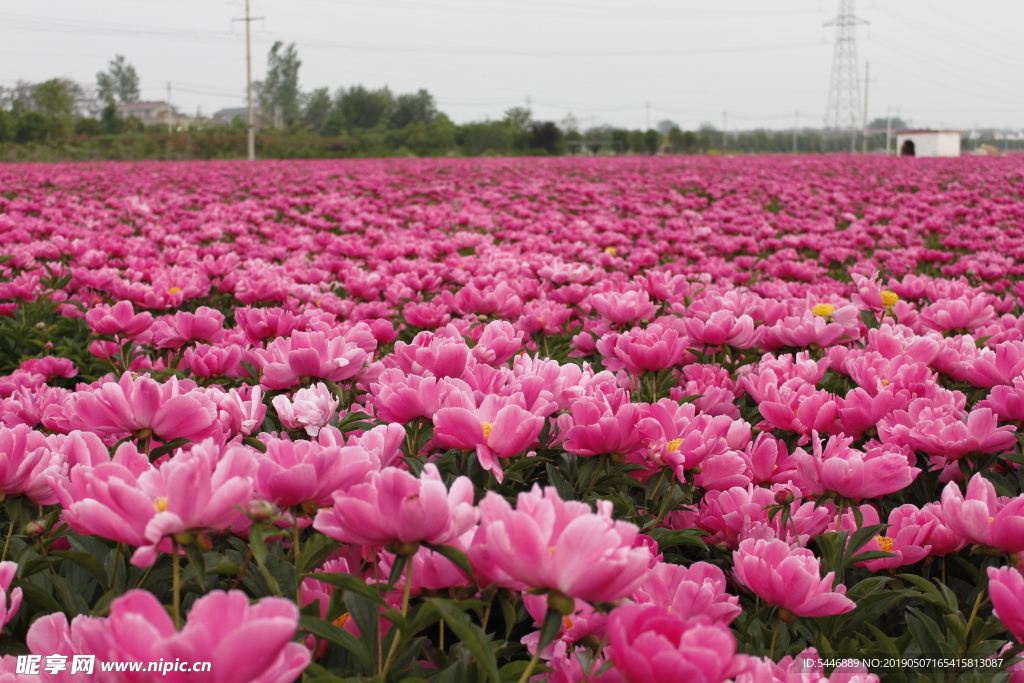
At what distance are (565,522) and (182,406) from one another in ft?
2.39

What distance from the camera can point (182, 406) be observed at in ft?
3.96

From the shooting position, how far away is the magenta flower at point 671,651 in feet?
2.17

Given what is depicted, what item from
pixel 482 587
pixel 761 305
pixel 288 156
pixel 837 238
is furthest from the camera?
pixel 288 156

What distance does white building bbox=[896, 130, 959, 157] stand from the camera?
36188mm

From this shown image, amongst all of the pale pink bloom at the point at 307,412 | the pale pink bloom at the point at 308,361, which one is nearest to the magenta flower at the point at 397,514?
the pale pink bloom at the point at 307,412

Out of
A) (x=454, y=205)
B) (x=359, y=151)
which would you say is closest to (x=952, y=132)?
(x=359, y=151)

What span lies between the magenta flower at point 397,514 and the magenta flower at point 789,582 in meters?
0.43

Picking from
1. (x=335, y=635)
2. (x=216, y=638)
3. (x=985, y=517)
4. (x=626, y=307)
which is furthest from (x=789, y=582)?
(x=626, y=307)

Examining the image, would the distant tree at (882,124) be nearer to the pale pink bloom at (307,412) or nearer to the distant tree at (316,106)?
the distant tree at (316,106)

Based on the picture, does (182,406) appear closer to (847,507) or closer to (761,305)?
(847,507)

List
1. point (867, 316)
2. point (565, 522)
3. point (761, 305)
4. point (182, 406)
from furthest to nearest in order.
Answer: point (867, 316) → point (761, 305) → point (182, 406) → point (565, 522)

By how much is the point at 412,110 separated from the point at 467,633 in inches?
2891

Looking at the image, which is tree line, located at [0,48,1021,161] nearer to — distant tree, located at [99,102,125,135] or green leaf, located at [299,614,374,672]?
distant tree, located at [99,102,125,135]

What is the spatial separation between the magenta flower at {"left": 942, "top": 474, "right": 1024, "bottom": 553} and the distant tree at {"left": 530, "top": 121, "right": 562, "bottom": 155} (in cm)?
4025
